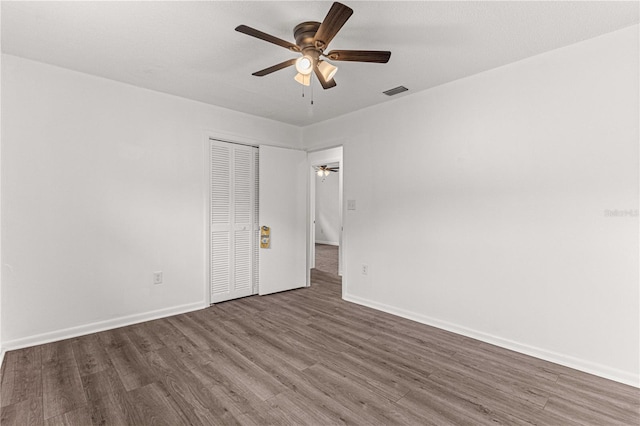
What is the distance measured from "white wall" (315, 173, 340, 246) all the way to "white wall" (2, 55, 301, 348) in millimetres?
6764

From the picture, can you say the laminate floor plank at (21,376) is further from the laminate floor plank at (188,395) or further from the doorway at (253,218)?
the doorway at (253,218)

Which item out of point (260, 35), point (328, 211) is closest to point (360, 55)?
point (260, 35)

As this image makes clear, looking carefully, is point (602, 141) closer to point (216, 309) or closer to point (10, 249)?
point (216, 309)

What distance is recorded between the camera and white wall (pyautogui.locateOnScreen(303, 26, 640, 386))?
2.29 meters

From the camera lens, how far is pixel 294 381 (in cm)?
222

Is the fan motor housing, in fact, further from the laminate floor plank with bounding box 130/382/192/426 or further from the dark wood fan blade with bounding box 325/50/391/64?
the laminate floor plank with bounding box 130/382/192/426

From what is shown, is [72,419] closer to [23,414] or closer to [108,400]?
[108,400]

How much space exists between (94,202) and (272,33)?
7.94 ft

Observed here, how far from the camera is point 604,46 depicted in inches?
91.8

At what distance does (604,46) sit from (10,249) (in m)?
5.14

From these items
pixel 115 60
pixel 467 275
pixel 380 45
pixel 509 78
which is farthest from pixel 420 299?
pixel 115 60

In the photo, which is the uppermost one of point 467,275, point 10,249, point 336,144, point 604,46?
point 604,46

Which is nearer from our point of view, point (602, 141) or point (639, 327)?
point (639, 327)

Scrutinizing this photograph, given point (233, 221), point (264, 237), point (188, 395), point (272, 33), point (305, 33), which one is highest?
point (272, 33)
